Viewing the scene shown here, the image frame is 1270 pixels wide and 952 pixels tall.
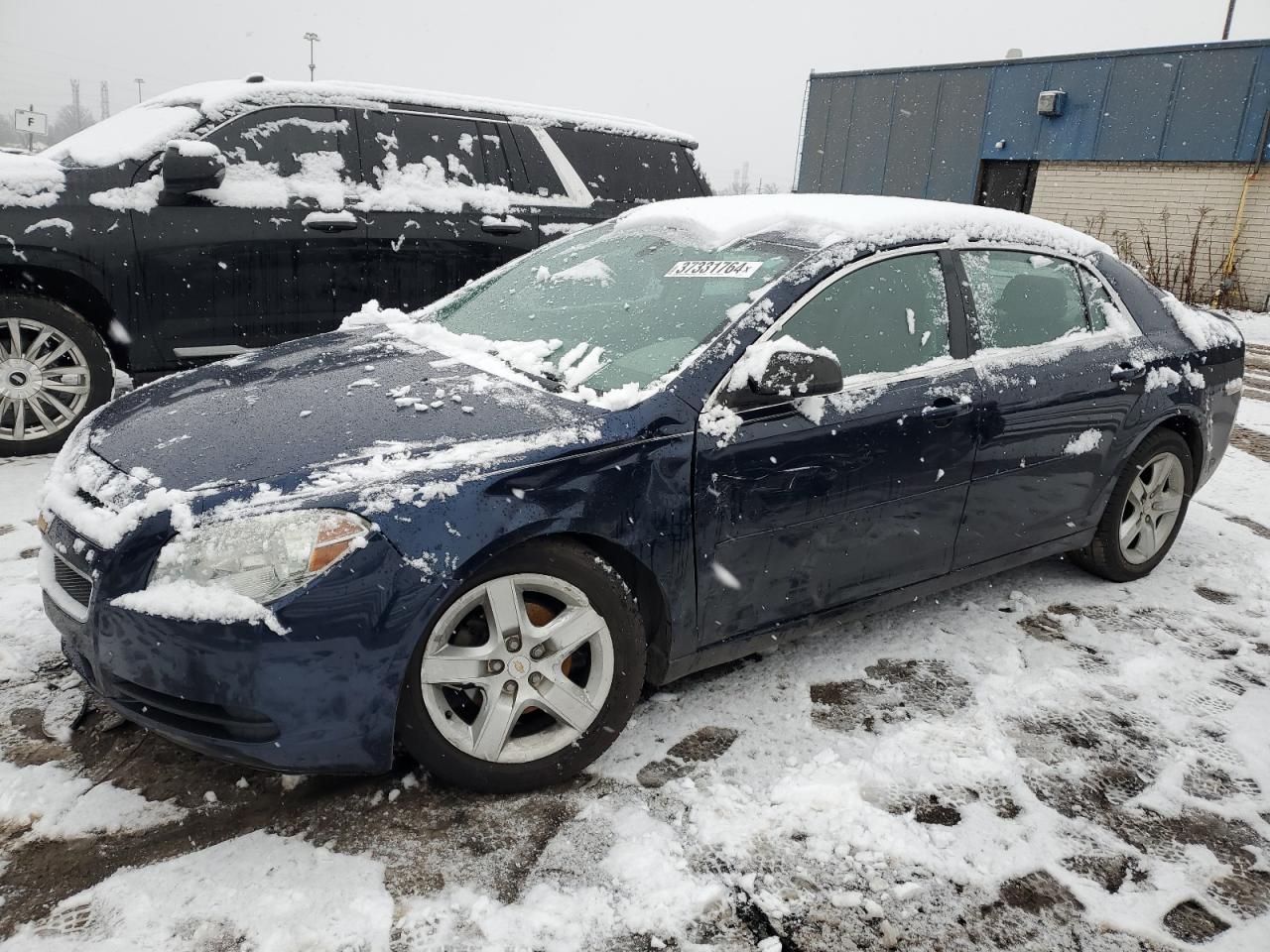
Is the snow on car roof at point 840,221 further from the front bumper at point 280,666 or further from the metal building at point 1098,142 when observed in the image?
the metal building at point 1098,142

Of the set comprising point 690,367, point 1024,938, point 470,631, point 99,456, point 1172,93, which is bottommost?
point 1024,938

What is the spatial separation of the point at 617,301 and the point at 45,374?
3349 millimetres

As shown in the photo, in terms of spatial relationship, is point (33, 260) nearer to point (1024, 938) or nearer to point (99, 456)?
point (99, 456)

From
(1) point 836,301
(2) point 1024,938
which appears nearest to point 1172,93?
(1) point 836,301

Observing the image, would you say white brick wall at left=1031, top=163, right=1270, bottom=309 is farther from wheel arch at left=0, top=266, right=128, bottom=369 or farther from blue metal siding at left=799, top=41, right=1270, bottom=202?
wheel arch at left=0, top=266, right=128, bottom=369

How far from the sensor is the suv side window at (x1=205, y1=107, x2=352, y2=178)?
4.88 meters

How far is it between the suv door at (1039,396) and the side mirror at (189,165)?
364 cm

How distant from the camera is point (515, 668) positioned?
229cm

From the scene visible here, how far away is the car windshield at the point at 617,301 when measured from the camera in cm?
268

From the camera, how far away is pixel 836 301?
2.84 m

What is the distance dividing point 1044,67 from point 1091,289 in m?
20.4

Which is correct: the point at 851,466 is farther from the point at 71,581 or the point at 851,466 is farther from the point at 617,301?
the point at 71,581

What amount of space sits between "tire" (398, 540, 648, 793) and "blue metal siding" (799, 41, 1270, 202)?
20400 mm

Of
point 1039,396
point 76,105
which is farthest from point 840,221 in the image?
point 76,105
